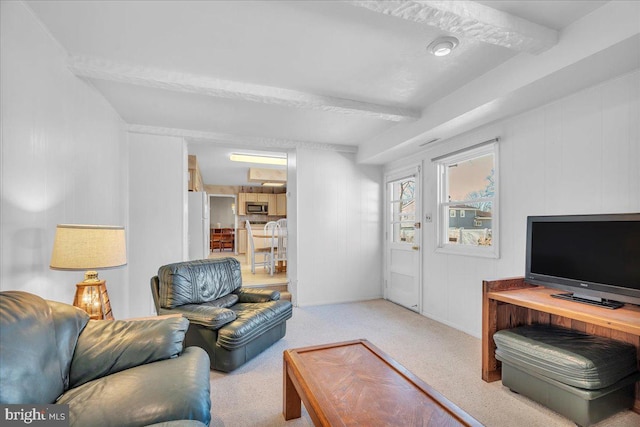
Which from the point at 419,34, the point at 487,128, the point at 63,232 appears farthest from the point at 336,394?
the point at 487,128

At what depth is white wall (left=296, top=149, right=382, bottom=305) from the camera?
15.0ft

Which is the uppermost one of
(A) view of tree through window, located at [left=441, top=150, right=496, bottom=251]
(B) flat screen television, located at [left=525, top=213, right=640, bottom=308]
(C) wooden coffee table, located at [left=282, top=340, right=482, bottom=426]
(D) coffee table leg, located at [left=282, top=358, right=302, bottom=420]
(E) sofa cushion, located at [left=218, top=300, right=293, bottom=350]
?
(A) view of tree through window, located at [left=441, top=150, right=496, bottom=251]

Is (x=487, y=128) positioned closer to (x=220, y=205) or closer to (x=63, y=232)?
(x=63, y=232)

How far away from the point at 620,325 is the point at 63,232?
10.2 feet

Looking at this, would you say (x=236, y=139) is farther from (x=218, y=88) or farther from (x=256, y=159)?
(x=256, y=159)

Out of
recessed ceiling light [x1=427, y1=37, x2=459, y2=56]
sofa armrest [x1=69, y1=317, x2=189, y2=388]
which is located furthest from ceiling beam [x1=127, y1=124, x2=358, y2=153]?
sofa armrest [x1=69, y1=317, x2=189, y2=388]

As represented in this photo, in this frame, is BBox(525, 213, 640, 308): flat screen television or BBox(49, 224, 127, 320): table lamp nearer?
BBox(49, 224, 127, 320): table lamp

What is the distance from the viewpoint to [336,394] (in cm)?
147

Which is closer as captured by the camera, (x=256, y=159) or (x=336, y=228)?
(x=336, y=228)

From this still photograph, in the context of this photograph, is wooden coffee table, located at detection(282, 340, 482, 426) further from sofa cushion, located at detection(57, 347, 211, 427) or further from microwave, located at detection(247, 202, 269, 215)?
microwave, located at detection(247, 202, 269, 215)

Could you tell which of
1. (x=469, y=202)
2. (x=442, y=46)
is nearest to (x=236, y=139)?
(x=442, y=46)

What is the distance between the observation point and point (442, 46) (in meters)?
2.07

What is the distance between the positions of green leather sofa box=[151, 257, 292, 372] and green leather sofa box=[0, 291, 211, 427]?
0.81 meters

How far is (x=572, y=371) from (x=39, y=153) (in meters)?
3.42
